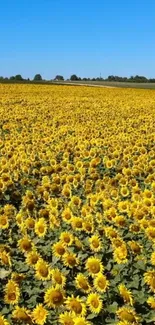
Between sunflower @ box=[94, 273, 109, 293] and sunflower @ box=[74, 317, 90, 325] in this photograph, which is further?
sunflower @ box=[94, 273, 109, 293]

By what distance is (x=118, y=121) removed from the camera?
1681 cm

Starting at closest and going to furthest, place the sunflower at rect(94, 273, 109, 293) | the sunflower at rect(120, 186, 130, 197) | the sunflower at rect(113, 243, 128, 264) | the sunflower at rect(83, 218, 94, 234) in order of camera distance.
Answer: the sunflower at rect(94, 273, 109, 293), the sunflower at rect(113, 243, 128, 264), the sunflower at rect(83, 218, 94, 234), the sunflower at rect(120, 186, 130, 197)

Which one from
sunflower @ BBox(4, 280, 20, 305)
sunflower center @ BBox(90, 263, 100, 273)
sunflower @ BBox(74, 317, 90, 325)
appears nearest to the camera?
sunflower @ BBox(74, 317, 90, 325)

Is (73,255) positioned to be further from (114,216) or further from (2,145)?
(2,145)

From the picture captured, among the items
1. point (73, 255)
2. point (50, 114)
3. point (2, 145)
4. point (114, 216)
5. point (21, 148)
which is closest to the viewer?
point (73, 255)

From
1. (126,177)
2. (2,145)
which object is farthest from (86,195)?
(2,145)

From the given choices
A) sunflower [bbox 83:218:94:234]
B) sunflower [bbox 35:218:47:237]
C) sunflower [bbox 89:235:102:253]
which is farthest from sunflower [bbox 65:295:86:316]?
sunflower [bbox 35:218:47:237]

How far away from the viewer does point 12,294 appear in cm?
409

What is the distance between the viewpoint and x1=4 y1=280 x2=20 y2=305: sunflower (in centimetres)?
405

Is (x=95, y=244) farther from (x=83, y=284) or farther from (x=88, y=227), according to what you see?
(x=83, y=284)

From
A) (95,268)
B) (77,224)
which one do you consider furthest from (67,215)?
(95,268)

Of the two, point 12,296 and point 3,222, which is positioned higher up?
point 3,222

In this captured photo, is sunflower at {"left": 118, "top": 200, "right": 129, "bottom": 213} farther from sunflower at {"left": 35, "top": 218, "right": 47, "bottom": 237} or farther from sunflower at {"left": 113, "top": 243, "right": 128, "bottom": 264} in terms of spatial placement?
sunflower at {"left": 113, "top": 243, "right": 128, "bottom": 264}

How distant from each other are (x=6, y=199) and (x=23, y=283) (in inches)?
102
